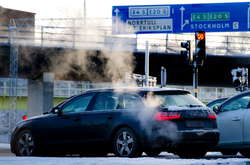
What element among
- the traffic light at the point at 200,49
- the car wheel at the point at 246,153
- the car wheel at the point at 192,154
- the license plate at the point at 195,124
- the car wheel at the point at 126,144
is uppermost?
the traffic light at the point at 200,49

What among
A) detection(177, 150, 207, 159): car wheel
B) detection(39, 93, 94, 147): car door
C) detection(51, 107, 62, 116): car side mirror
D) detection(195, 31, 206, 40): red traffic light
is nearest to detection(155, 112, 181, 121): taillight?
detection(177, 150, 207, 159): car wheel

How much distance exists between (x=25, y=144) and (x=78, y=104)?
4.57 feet

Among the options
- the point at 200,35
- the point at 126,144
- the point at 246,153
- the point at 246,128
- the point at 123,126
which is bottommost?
the point at 246,153

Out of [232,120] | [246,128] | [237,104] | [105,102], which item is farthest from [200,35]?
[105,102]

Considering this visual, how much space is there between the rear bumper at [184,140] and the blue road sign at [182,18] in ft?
81.5

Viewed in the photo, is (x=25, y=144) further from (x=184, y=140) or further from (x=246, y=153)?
(x=246, y=153)

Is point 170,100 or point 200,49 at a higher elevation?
point 200,49

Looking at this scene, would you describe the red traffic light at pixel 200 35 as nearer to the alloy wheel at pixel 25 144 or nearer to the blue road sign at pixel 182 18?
the alloy wheel at pixel 25 144

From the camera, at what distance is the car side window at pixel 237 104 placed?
1545cm

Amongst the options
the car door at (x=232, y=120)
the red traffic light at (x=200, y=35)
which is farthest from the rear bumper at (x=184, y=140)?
the red traffic light at (x=200, y=35)

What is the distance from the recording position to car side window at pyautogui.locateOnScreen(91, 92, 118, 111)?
14.4m

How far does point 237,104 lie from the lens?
1567 centimetres

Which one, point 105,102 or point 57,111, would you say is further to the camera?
point 57,111

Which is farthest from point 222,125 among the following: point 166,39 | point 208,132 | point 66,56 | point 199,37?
point 166,39
